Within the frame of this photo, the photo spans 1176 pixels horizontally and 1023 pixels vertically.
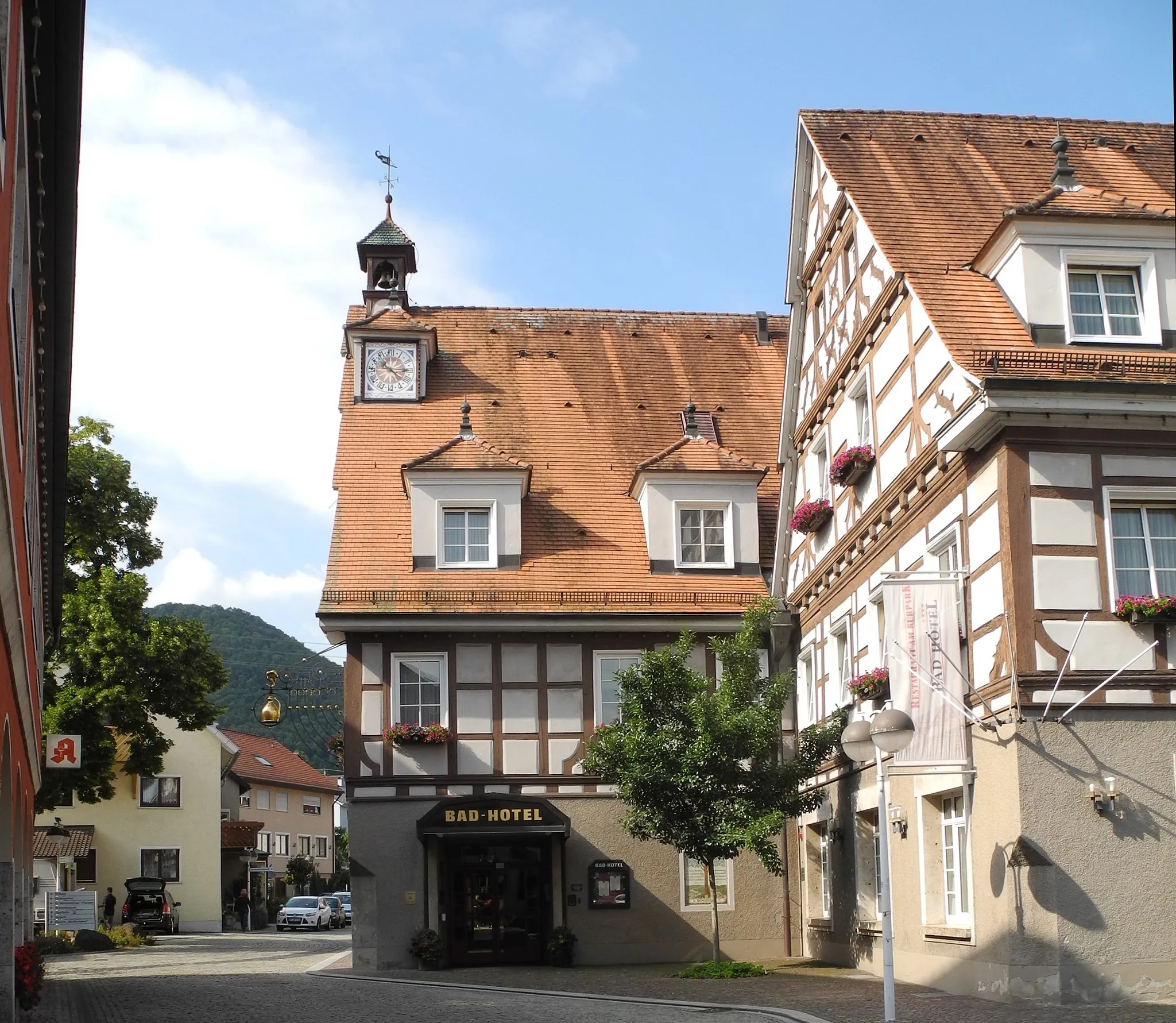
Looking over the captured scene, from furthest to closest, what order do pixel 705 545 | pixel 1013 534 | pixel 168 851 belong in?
pixel 168 851, pixel 705 545, pixel 1013 534

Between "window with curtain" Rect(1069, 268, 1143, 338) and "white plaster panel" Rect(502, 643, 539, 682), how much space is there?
11.9 meters

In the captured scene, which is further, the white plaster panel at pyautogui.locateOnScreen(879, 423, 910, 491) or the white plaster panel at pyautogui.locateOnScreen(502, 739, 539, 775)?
the white plaster panel at pyautogui.locateOnScreen(502, 739, 539, 775)

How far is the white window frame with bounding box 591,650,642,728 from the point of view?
26219mm

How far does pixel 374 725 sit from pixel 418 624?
1.85 meters

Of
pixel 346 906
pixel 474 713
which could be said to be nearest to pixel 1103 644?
pixel 474 713

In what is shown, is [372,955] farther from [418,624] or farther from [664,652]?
[664,652]

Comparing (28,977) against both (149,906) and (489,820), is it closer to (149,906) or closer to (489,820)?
(489,820)

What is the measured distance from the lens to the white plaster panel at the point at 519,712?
85.5ft

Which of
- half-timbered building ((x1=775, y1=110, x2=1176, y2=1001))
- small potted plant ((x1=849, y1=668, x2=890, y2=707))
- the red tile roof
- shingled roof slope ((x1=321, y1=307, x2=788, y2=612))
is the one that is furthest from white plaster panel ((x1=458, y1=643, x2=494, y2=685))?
the red tile roof

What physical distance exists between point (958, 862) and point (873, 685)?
2903mm

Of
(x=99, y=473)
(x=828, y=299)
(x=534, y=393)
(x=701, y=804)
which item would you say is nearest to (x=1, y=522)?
(x=701, y=804)

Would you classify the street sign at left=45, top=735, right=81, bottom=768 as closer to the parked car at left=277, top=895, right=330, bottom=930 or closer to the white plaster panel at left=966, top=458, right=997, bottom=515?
the white plaster panel at left=966, top=458, right=997, bottom=515

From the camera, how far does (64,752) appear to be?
3020cm

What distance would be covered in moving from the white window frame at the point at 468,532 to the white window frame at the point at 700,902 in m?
6.02
